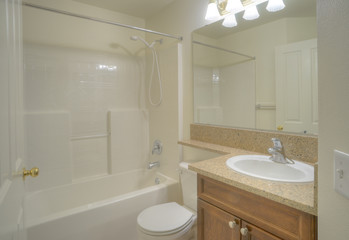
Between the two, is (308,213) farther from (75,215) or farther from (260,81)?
(75,215)

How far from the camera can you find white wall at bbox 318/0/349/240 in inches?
21.0

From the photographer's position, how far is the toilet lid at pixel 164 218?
1.35m

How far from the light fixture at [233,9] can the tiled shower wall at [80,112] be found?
4.18ft

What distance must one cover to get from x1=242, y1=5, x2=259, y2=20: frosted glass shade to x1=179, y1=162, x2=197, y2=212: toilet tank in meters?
1.31

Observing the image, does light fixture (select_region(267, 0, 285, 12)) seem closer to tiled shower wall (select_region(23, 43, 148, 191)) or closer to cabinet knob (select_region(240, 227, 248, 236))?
cabinet knob (select_region(240, 227, 248, 236))

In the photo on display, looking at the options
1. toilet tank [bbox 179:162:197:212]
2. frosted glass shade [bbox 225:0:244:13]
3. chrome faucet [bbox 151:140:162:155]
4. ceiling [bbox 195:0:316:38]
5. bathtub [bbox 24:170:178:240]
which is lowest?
bathtub [bbox 24:170:178:240]

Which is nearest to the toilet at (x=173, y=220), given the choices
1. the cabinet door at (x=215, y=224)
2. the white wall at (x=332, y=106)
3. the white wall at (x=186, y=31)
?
the cabinet door at (x=215, y=224)

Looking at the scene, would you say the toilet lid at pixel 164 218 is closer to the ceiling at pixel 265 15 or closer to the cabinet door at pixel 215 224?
the cabinet door at pixel 215 224

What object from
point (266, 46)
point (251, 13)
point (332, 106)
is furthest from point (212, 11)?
point (332, 106)

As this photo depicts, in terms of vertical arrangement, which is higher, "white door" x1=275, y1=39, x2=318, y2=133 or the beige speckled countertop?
"white door" x1=275, y1=39, x2=318, y2=133

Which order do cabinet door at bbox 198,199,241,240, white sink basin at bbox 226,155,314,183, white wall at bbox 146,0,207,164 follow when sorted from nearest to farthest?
cabinet door at bbox 198,199,241,240, white sink basin at bbox 226,155,314,183, white wall at bbox 146,0,207,164

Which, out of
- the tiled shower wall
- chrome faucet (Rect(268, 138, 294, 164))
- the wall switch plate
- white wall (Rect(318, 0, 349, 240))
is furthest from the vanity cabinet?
the tiled shower wall

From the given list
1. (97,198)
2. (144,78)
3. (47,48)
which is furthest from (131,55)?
(97,198)

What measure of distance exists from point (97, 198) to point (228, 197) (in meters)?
1.77
